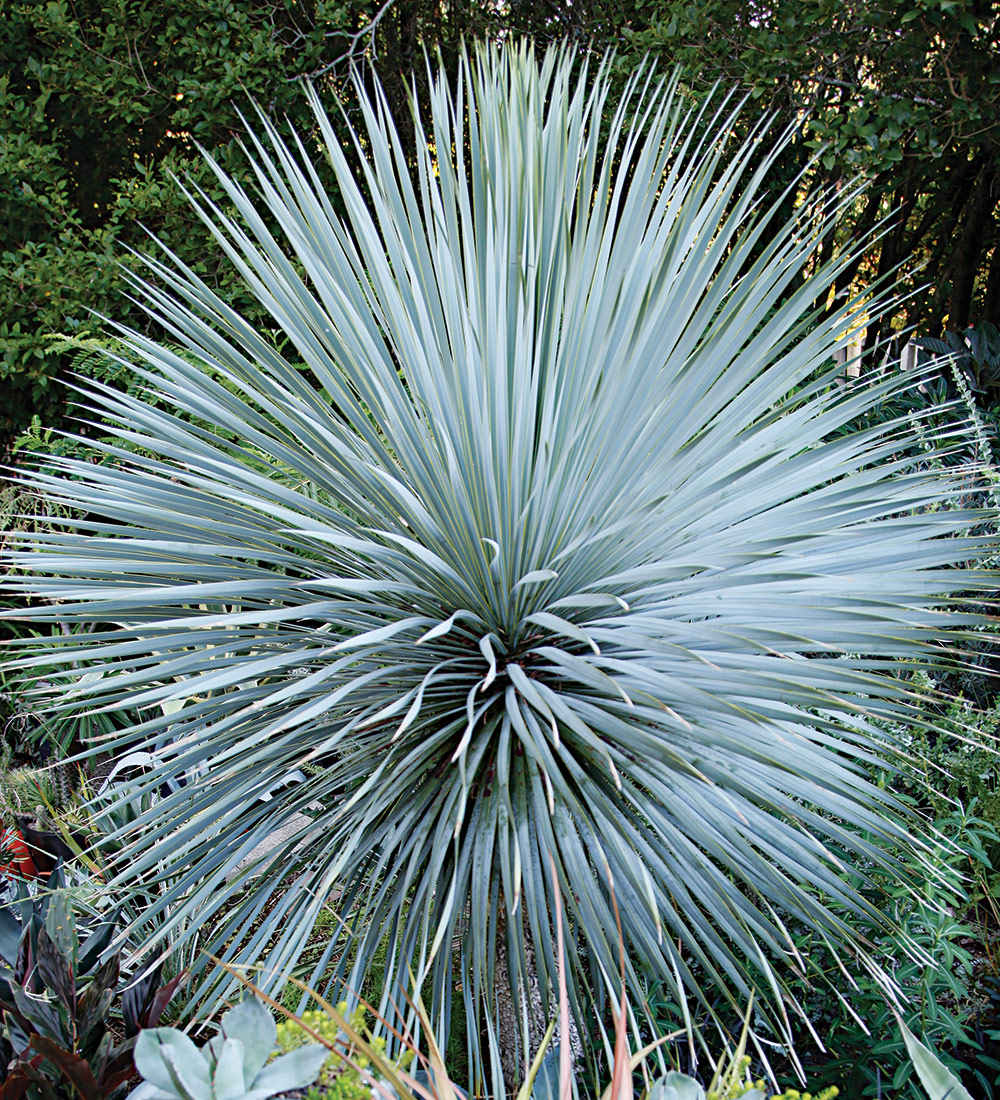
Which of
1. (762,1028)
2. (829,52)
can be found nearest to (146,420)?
(762,1028)

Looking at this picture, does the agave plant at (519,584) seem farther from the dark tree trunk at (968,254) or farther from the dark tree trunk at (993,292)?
the dark tree trunk at (993,292)

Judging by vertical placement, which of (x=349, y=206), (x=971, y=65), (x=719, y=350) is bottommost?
(x=719, y=350)

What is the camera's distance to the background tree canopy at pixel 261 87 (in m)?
3.16

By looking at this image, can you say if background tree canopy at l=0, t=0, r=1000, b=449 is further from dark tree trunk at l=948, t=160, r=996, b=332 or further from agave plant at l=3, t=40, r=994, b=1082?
agave plant at l=3, t=40, r=994, b=1082

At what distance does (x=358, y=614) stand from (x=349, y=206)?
2.74ft

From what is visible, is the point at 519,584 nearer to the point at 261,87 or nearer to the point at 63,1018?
the point at 63,1018

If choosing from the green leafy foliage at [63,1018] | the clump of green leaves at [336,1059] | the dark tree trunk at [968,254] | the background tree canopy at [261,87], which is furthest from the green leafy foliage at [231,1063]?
the dark tree trunk at [968,254]

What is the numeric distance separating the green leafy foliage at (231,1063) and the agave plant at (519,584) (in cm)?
42

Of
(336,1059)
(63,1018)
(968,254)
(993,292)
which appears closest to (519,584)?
(336,1059)

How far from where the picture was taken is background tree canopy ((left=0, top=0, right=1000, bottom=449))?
10.4ft

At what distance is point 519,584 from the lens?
1249 mm

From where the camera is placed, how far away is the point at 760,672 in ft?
4.16

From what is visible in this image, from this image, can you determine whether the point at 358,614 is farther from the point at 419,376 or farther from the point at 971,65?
the point at 971,65

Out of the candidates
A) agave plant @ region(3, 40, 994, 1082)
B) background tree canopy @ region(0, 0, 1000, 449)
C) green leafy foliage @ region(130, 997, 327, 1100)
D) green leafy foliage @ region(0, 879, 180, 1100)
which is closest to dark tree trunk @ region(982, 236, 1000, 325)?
background tree canopy @ region(0, 0, 1000, 449)
